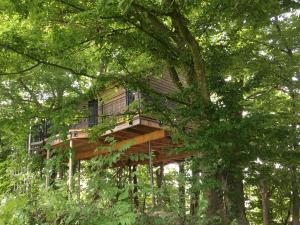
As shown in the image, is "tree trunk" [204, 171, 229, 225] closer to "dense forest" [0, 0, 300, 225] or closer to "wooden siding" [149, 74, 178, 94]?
"dense forest" [0, 0, 300, 225]

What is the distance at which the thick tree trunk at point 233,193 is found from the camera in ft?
21.4

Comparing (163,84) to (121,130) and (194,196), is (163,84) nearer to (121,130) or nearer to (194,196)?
(121,130)

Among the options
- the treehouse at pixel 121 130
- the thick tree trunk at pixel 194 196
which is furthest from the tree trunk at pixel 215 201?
the treehouse at pixel 121 130

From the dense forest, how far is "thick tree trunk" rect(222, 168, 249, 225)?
23mm

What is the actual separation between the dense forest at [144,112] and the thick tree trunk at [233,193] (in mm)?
23

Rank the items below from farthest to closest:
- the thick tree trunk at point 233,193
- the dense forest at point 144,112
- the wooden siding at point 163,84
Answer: the wooden siding at point 163,84, the thick tree trunk at point 233,193, the dense forest at point 144,112

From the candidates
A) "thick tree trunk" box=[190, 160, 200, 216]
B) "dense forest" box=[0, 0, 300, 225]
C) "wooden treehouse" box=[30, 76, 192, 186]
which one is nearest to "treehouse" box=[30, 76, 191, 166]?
"wooden treehouse" box=[30, 76, 192, 186]

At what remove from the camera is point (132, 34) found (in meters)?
7.31

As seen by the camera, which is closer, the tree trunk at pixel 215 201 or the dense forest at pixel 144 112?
the dense forest at pixel 144 112

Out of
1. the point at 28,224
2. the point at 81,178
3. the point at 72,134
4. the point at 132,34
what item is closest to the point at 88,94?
the point at 132,34

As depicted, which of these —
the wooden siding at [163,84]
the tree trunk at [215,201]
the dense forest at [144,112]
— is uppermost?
the wooden siding at [163,84]

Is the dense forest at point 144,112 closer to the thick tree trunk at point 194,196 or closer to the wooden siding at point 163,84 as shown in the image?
the thick tree trunk at point 194,196

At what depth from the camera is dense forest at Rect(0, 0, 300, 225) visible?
14.8ft

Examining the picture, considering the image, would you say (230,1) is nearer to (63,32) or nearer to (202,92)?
(202,92)
